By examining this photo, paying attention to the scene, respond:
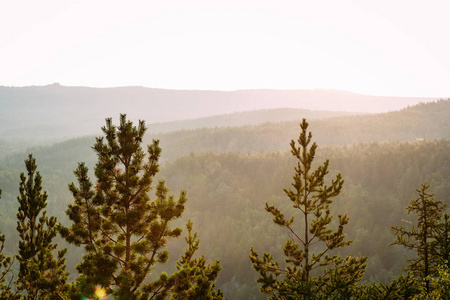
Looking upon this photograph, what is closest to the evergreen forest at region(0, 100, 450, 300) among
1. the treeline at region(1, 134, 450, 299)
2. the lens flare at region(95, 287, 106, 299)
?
the lens flare at region(95, 287, 106, 299)

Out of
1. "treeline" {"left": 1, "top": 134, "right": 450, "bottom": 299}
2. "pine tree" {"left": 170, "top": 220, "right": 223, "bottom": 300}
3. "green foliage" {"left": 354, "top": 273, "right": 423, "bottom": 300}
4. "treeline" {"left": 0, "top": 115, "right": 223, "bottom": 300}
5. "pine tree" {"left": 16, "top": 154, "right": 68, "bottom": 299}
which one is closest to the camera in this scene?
"green foliage" {"left": 354, "top": 273, "right": 423, "bottom": 300}

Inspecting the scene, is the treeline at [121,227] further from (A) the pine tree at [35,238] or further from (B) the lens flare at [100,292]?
(A) the pine tree at [35,238]

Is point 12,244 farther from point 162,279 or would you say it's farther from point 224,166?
point 162,279

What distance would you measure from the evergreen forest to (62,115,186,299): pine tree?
0.04m

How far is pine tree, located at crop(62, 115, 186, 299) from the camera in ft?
39.3

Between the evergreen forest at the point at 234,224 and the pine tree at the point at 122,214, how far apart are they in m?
0.04

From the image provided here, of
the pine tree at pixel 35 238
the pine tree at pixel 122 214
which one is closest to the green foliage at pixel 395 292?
the pine tree at pixel 122 214

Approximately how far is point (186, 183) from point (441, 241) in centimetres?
14107

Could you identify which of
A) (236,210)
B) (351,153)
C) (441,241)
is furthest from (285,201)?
(441,241)

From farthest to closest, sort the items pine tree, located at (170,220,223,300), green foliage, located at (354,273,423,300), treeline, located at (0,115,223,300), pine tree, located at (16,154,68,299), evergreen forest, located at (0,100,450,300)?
pine tree, located at (16,154,68,299), pine tree, located at (170,220,223,300), evergreen forest, located at (0,100,450,300), treeline, located at (0,115,223,300), green foliage, located at (354,273,423,300)

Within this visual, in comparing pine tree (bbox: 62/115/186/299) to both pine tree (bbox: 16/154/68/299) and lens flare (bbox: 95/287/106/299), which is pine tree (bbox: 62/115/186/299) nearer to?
lens flare (bbox: 95/287/106/299)

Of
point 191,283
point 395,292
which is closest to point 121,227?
point 191,283

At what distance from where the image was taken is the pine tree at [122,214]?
39.3 feet

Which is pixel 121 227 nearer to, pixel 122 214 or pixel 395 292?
pixel 122 214
